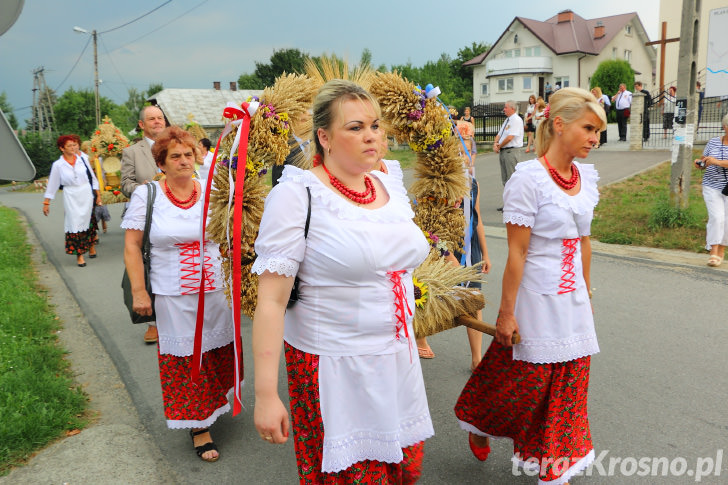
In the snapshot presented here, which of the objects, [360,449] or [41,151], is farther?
[41,151]

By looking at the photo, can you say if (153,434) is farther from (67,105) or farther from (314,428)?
(67,105)

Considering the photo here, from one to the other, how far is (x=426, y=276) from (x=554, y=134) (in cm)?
106

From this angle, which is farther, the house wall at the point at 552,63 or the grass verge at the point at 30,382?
the house wall at the point at 552,63

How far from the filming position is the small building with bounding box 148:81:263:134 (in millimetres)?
51469

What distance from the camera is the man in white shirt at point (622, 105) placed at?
19422 mm

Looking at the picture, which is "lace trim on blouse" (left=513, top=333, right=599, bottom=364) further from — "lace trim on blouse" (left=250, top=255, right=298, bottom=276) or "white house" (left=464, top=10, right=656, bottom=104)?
"white house" (left=464, top=10, right=656, bottom=104)

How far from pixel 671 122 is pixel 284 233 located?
2137 centimetres

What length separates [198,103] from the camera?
180ft

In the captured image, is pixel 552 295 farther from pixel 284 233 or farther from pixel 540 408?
pixel 284 233

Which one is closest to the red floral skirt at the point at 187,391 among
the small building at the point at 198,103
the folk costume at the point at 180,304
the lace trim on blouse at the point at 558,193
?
the folk costume at the point at 180,304

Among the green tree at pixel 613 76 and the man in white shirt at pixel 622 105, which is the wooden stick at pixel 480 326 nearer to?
the man in white shirt at pixel 622 105

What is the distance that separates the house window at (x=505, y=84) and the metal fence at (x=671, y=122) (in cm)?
3129

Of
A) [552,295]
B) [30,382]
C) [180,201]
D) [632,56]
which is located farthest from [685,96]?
[632,56]

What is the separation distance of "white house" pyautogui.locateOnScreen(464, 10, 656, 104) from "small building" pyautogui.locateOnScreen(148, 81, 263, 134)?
23120 millimetres
